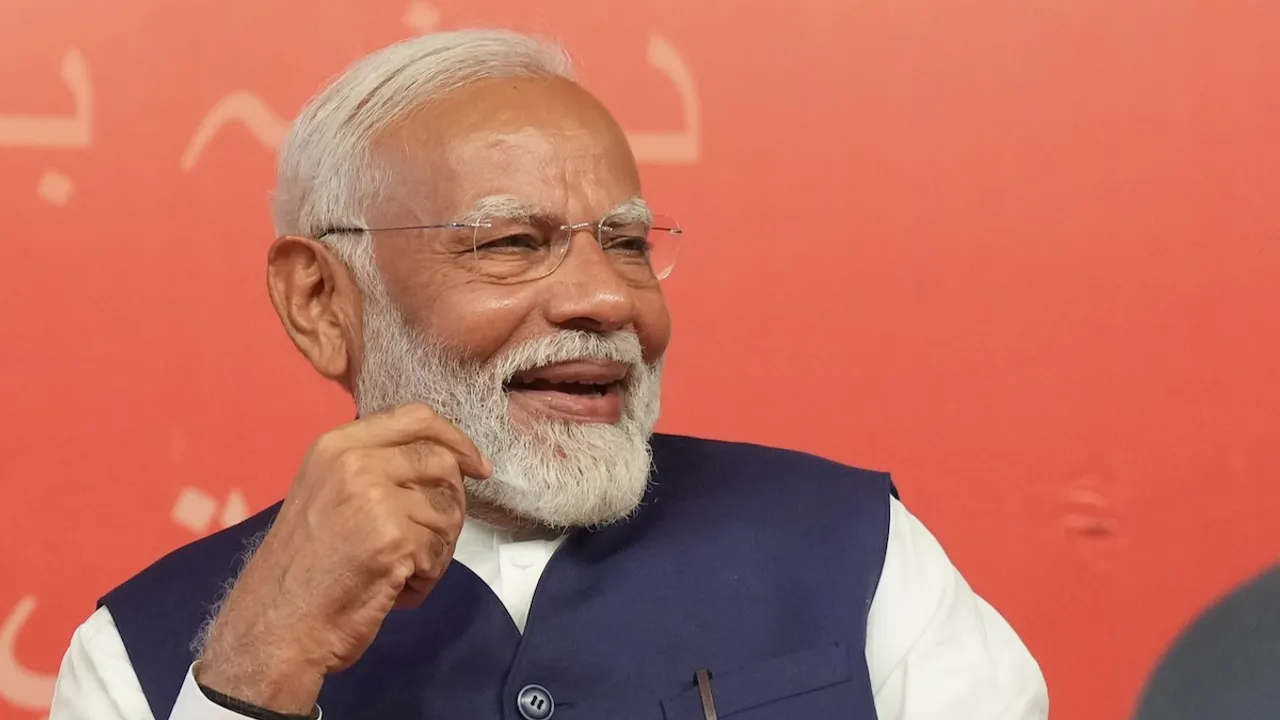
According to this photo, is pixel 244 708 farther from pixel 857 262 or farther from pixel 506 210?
pixel 857 262

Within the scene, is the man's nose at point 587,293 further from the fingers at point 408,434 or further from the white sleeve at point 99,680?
the white sleeve at point 99,680

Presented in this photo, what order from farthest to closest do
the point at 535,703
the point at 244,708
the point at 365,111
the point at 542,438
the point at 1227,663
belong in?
the point at 1227,663, the point at 365,111, the point at 542,438, the point at 535,703, the point at 244,708

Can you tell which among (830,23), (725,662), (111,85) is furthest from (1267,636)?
(111,85)

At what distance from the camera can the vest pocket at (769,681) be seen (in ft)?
4.25

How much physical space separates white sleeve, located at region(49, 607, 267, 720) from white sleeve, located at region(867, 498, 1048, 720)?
0.74 meters

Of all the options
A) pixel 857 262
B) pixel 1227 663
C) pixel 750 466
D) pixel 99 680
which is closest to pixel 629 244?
Answer: pixel 750 466

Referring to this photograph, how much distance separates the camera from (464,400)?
4.48ft

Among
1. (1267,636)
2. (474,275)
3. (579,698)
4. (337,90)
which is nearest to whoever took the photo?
(579,698)

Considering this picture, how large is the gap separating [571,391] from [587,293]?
0.39 feet

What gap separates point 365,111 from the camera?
147cm

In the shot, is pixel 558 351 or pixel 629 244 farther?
pixel 629 244

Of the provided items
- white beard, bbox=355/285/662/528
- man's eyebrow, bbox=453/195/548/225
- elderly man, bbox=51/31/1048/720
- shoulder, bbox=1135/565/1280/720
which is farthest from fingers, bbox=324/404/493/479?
shoulder, bbox=1135/565/1280/720

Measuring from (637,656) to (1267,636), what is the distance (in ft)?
3.33

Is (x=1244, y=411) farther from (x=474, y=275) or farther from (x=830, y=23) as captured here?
(x=474, y=275)
